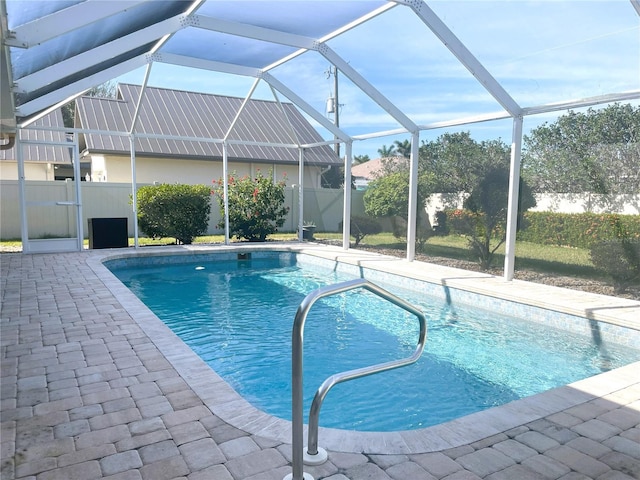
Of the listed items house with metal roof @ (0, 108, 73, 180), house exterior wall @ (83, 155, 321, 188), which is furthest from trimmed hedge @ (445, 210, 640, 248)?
house with metal roof @ (0, 108, 73, 180)

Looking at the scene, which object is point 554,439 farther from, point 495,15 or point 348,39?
point 348,39

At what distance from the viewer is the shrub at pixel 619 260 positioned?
6422mm

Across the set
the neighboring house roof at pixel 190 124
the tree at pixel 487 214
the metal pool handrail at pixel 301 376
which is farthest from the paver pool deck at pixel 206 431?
the neighboring house roof at pixel 190 124

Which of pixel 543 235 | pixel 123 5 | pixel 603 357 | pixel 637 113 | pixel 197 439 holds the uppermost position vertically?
pixel 123 5

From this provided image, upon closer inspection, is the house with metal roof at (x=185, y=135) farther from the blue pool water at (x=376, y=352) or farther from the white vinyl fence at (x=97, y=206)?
the blue pool water at (x=376, y=352)

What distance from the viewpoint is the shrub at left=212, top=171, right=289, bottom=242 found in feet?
43.8

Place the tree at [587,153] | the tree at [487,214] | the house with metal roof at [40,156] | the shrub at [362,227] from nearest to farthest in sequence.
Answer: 1. the tree at [587,153]
2. the tree at [487,214]
3. the shrub at [362,227]
4. the house with metal roof at [40,156]

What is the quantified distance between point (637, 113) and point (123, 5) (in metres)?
6.60

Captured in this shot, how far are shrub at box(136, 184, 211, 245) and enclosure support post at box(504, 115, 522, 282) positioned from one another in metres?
8.43

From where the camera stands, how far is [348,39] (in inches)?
318

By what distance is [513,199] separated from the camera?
757 centimetres

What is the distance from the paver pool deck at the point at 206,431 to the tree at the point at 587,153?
3551mm

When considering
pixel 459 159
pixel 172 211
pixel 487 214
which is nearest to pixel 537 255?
pixel 487 214

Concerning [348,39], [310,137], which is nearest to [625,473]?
[348,39]
